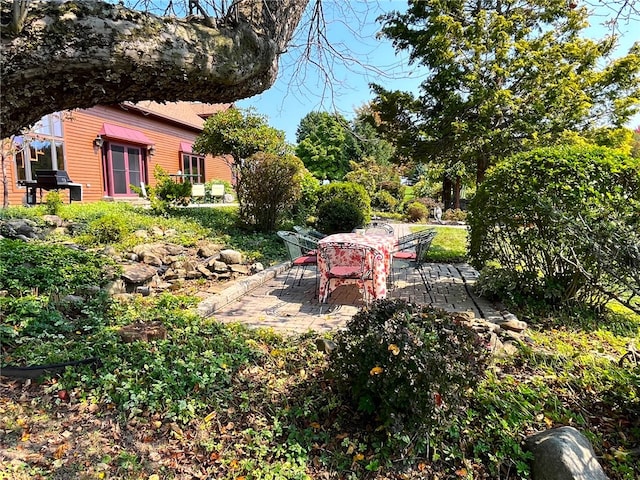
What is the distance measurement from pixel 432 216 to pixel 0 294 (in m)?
17.4

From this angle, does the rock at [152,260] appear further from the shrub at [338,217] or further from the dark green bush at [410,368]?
the shrub at [338,217]

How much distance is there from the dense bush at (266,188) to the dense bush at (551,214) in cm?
518

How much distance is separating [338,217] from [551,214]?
6.60 metres

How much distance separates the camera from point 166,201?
426 inches

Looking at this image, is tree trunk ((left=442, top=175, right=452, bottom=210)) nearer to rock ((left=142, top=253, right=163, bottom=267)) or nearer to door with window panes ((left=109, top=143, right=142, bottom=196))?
door with window panes ((left=109, top=143, right=142, bottom=196))

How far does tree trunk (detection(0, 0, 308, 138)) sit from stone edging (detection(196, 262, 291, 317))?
2.97m

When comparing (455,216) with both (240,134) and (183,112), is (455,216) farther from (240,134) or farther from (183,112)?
(183,112)

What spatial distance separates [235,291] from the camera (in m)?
5.18

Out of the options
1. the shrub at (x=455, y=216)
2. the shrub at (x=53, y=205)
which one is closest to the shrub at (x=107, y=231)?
the shrub at (x=53, y=205)

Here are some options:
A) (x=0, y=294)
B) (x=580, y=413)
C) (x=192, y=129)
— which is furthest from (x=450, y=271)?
(x=192, y=129)

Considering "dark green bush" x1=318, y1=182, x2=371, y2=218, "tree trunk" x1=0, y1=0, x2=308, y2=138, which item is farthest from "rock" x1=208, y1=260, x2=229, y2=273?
"dark green bush" x1=318, y1=182, x2=371, y2=218

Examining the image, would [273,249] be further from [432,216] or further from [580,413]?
[432,216]

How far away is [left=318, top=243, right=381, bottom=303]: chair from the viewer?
15.5ft

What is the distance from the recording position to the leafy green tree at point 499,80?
424 inches
